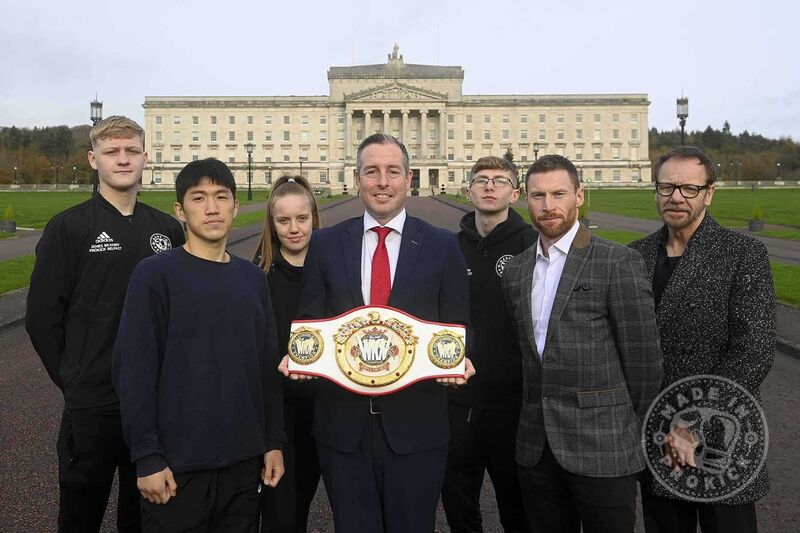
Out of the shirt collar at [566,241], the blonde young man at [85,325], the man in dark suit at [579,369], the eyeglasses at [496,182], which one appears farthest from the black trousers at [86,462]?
the eyeglasses at [496,182]

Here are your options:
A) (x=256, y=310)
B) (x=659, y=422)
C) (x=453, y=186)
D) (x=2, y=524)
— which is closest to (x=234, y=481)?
(x=256, y=310)

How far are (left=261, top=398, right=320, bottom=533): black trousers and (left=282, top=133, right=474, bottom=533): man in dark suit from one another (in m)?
0.73

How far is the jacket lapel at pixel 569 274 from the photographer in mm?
3289

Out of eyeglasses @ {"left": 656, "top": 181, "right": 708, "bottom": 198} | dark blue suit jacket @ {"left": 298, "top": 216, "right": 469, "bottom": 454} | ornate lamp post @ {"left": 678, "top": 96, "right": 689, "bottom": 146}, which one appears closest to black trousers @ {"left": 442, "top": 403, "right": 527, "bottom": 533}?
dark blue suit jacket @ {"left": 298, "top": 216, "right": 469, "bottom": 454}

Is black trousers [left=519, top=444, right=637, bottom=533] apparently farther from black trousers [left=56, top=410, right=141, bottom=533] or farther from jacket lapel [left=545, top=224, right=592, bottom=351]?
black trousers [left=56, top=410, right=141, bottom=533]

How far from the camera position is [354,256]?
10.5 feet

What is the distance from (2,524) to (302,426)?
236 cm

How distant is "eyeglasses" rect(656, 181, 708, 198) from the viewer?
3430 mm

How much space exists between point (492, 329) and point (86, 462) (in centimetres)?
255

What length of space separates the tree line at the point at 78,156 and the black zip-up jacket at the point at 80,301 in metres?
106

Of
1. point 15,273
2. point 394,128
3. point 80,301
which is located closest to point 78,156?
point 394,128

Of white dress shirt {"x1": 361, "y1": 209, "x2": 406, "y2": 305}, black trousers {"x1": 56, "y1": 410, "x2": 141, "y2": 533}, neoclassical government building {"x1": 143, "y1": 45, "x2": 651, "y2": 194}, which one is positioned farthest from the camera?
neoclassical government building {"x1": 143, "y1": 45, "x2": 651, "y2": 194}

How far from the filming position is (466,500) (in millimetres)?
4348

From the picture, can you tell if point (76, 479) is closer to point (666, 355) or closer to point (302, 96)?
point (666, 355)
